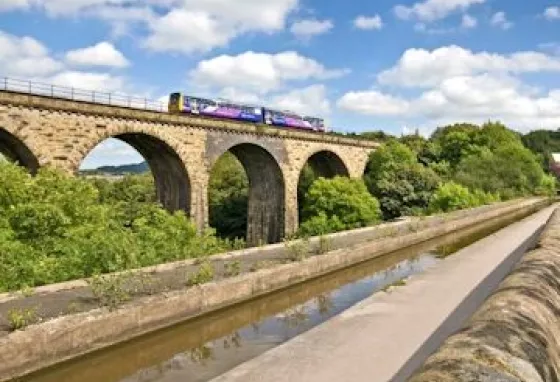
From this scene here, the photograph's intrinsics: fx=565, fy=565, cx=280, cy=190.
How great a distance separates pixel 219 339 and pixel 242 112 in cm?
2984

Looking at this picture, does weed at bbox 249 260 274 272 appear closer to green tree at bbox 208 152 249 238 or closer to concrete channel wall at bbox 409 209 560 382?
concrete channel wall at bbox 409 209 560 382

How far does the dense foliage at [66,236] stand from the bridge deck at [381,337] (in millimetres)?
5396

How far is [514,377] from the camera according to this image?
9.13 ft

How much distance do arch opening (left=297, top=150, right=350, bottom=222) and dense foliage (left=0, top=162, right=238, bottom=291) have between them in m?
28.3

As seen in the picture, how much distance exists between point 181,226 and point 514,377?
14.8 meters

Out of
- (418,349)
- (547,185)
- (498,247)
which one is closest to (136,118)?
(498,247)

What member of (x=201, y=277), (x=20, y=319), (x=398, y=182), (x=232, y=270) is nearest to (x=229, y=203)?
(x=398, y=182)

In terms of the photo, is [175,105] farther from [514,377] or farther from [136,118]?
[514,377]

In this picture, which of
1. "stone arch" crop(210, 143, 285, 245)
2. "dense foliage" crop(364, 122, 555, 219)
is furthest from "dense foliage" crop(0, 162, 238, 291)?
"dense foliage" crop(364, 122, 555, 219)

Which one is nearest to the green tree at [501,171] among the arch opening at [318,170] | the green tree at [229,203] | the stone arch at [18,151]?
the arch opening at [318,170]

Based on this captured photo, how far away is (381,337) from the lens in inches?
323

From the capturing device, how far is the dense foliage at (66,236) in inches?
450

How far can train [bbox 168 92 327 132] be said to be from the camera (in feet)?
106

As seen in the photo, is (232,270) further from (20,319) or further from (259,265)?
(20,319)
